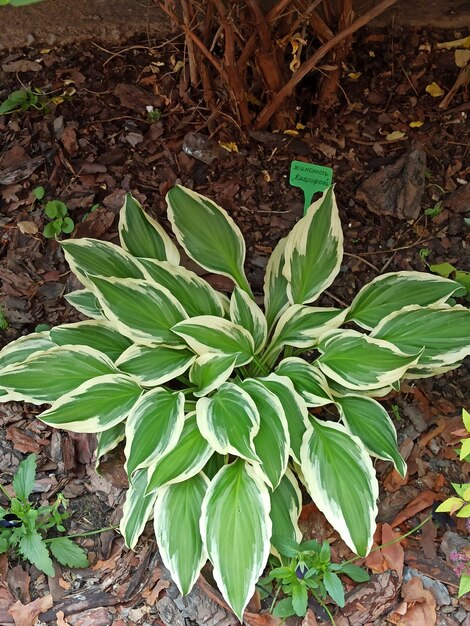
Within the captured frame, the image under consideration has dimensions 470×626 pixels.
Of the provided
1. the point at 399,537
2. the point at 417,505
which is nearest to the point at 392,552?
the point at 399,537

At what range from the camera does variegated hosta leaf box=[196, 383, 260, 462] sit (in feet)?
4.72

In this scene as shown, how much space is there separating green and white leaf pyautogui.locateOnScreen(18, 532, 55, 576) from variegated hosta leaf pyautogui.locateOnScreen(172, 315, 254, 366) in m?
0.64

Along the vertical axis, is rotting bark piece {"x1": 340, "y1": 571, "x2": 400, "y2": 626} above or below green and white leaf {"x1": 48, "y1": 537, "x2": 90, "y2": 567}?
below

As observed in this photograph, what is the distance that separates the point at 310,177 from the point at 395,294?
518 millimetres

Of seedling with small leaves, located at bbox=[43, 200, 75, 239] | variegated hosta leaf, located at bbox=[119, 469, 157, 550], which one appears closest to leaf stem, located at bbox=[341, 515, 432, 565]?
variegated hosta leaf, located at bbox=[119, 469, 157, 550]

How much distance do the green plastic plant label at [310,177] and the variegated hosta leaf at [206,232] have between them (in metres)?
0.32

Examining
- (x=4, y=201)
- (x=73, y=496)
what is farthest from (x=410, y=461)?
(x=4, y=201)

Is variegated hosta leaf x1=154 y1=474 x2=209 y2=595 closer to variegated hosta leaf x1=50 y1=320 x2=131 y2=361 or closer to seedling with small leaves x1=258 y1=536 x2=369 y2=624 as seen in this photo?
seedling with small leaves x1=258 y1=536 x2=369 y2=624

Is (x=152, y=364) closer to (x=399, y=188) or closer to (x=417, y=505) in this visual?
(x=417, y=505)

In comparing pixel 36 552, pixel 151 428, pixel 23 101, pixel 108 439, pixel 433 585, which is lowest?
pixel 433 585

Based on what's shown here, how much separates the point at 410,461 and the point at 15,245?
1434 millimetres

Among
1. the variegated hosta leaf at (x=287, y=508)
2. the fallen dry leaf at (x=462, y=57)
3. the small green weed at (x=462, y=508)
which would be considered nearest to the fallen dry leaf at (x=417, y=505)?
the small green weed at (x=462, y=508)

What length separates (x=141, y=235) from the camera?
1798mm

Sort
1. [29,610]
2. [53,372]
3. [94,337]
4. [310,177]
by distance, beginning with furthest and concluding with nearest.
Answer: [310,177] < [94,337] < [53,372] < [29,610]
